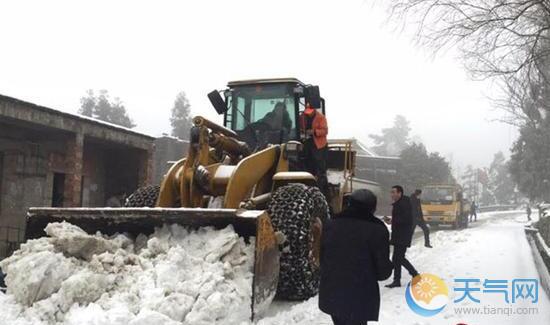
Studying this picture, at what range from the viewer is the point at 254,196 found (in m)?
6.74

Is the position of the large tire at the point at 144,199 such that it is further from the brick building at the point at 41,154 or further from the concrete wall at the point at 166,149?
the concrete wall at the point at 166,149

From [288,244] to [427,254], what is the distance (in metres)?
6.24

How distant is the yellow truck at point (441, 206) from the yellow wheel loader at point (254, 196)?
1567cm

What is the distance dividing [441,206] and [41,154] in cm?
1663

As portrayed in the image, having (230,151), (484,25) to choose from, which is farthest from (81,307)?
(484,25)

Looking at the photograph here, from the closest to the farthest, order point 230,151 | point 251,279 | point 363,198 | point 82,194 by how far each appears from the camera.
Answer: point 363,198 → point 251,279 → point 230,151 → point 82,194

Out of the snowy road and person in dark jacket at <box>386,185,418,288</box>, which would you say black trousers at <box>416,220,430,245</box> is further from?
person in dark jacket at <box>386,185,418,288</box>

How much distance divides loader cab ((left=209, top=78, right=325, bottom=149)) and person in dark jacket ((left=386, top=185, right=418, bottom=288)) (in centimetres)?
173

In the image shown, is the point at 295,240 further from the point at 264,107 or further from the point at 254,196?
the point at 264,107

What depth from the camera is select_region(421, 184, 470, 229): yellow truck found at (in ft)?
74.1

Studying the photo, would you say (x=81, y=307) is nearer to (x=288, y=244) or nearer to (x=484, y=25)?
(x=288, y=244)

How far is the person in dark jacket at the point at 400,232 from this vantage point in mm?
7258

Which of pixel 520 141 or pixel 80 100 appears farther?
pixel 80 100

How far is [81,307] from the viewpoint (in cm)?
435
